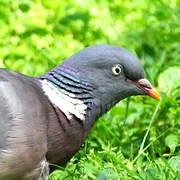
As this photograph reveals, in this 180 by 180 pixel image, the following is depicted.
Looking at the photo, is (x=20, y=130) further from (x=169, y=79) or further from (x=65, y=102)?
(x=169, y=79)

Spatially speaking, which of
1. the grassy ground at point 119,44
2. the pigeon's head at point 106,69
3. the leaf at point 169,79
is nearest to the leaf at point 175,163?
the grassy ground at point 119,44

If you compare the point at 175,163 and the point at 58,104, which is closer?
the point at 58,104

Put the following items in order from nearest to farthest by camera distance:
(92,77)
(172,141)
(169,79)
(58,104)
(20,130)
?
(20,130) → (58,104) → (92,77) → (172,141) → (169,79)

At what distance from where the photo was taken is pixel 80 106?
5.01 meters

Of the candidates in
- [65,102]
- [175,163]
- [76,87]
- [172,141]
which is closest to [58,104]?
[65,102]

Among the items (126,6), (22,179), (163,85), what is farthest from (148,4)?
(22,179)

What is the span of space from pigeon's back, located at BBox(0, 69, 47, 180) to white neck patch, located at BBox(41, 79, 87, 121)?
0.14m

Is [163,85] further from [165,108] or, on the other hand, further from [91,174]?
[91,174]

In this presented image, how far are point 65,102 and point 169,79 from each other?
5.59ft

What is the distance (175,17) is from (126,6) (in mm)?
853

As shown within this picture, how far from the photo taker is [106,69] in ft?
16.7

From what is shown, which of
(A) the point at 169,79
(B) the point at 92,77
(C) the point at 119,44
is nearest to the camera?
(B) the point at 92,77

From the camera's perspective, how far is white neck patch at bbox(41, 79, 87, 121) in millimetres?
4941

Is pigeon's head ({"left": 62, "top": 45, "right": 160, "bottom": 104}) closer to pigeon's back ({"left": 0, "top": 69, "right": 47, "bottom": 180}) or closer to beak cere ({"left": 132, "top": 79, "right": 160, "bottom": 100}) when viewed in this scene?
beak cere ({"left": 132, "top": 79, "right": 160, "bottom": 100})
